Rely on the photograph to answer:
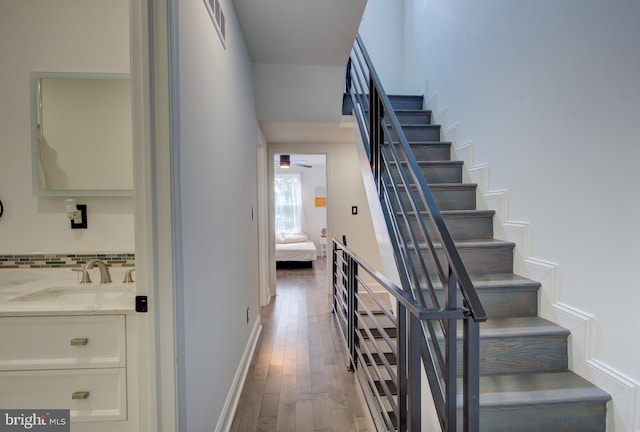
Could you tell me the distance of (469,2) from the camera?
2.53 meters

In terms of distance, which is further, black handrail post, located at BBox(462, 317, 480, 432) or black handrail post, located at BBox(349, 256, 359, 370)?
black handrail post, located at BBox(349, 256, 359, 370)

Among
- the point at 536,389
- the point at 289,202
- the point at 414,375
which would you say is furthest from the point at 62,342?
the point at 289,202

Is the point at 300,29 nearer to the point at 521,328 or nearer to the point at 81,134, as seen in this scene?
the point at 81,134

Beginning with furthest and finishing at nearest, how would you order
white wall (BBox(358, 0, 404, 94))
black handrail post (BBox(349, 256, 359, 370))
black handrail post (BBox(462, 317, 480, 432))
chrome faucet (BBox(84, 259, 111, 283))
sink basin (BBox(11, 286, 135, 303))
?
white wall (BBox(358, 0, 404, 94)) < black handrail post (BBox(349, 256, 359, 370)) < chrome faucet (BBox(84, 259, 111, 283)) < sink basin (BBox(11, 286, 135, 303)) < black handrail post (BBox(462, 317, 480, 432))

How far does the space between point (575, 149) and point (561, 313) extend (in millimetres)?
937

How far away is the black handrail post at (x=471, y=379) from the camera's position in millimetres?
947

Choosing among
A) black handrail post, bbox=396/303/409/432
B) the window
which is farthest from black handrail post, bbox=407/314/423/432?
the window

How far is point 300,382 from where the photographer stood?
214cm

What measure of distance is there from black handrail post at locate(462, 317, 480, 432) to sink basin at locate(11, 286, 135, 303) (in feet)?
4.55

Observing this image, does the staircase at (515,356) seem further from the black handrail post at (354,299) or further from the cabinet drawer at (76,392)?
the cabinet drawer at (76,392)

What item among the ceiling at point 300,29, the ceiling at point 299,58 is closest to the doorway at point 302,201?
the ceiling at point 299,58

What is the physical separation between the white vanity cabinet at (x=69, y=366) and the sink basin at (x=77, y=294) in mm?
175

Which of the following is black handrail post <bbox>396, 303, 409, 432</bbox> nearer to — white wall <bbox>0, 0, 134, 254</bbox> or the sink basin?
the sink basin

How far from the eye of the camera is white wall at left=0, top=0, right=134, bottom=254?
1591 millimetres
